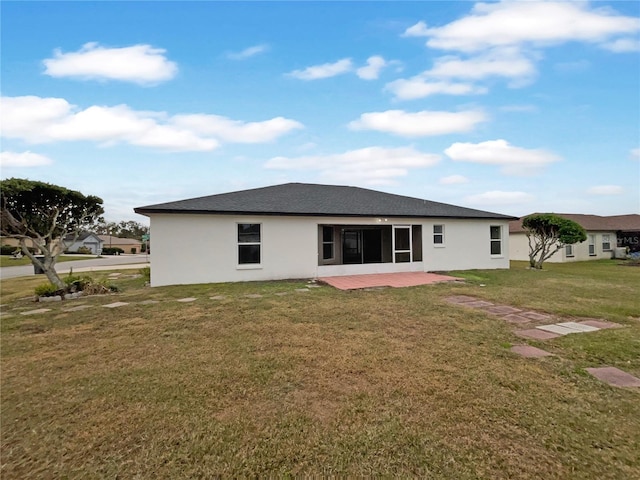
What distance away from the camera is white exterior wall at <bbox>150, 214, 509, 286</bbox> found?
415 inches

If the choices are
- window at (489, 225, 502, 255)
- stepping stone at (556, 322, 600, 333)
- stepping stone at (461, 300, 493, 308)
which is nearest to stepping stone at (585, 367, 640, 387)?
stepping stone at (556, 322, 600, 333)

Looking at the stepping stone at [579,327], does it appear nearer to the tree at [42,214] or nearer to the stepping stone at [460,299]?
the stepping stone at [460,299]

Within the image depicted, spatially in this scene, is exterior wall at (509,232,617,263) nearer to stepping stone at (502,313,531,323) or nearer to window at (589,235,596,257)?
window at (589,235,596,257)

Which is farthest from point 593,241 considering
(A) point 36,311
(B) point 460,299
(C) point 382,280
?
(A) point 36,311

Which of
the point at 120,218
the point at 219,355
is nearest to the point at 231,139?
the point at 219,355

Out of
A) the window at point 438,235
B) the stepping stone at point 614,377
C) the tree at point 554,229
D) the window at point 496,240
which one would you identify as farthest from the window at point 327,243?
the stepping stone at point 614,377

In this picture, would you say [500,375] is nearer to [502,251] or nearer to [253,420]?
[253,420]

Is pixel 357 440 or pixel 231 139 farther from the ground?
pixel 231 139

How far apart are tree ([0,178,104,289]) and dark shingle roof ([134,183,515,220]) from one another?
190 centimetres

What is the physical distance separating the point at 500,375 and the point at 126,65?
1219 centimetres

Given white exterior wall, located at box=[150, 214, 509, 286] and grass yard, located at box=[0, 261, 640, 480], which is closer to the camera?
grass yard, located at box=[0, 261, 640, 480]

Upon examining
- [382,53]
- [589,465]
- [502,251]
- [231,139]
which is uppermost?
[382,53]

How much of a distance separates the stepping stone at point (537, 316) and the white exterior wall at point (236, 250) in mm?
6902

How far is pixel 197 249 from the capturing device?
35.7ft
